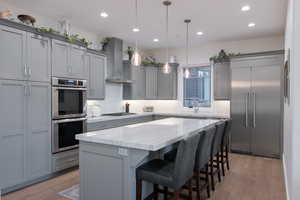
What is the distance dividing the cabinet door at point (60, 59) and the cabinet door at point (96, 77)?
784 mm

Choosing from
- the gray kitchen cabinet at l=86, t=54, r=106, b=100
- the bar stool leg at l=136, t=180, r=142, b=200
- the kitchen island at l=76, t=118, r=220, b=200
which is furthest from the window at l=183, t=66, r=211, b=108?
the bar stool leg at l=136, t=180, r=142, b=200

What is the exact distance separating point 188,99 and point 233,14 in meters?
3.08

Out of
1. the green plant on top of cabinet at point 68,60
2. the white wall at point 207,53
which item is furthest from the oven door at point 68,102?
the white wall at point 207,53

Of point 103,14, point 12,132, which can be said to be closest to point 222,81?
point 103,14

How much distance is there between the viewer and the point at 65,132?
3.60m

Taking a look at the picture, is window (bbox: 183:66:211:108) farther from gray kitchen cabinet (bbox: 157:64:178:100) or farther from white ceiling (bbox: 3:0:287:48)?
white ceiling (bbox: 3:0:287:48)

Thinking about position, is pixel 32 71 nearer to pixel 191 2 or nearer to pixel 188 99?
pixel 191 2

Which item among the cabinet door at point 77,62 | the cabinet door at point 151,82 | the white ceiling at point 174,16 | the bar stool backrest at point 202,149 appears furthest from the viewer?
the cabinet door at point 151,82

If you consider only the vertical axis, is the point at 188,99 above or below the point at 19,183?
above

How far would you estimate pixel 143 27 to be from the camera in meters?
4.59

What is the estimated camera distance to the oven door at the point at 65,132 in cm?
343

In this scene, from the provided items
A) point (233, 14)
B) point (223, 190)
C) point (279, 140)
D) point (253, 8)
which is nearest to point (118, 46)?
point (233, 14)

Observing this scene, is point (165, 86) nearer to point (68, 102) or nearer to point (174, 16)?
point (174, 16)

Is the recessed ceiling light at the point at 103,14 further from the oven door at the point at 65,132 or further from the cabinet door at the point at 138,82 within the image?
the oven door at the point at 65,132
